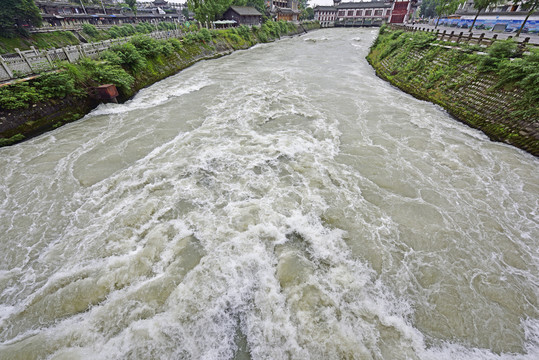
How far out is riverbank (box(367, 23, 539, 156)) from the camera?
33.8 feet

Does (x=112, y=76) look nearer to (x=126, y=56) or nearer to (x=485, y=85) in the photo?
(x=126, y=56)

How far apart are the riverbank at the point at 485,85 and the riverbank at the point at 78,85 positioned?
21398 mm

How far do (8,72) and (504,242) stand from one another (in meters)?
21.7

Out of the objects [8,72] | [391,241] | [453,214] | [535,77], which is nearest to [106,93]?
[8,72]

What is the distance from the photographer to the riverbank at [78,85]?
33.7 feet

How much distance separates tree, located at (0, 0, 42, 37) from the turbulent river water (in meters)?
33.4

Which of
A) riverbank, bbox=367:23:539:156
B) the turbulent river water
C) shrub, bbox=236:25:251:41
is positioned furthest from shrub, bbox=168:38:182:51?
riverbank, bbox=367:23:539:156

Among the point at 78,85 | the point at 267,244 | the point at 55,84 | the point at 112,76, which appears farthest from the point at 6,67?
the point at 267,244

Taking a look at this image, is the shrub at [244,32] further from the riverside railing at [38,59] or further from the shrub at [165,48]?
the riverside railing at [38,59]

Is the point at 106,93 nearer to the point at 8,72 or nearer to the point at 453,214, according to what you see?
the point at 8,72

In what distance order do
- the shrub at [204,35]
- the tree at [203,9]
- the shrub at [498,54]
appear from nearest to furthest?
the shrub at [498,54]
the shrub at [204,35]
the tree at [203,9]

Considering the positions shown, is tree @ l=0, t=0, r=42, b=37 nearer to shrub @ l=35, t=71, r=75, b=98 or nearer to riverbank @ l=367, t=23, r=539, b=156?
shrub @ l=35, t=71, r=75, b=98

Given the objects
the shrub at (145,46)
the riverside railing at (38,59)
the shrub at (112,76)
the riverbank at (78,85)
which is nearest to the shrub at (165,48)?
the riverbank at (78,85)

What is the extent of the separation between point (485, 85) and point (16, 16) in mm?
51626
